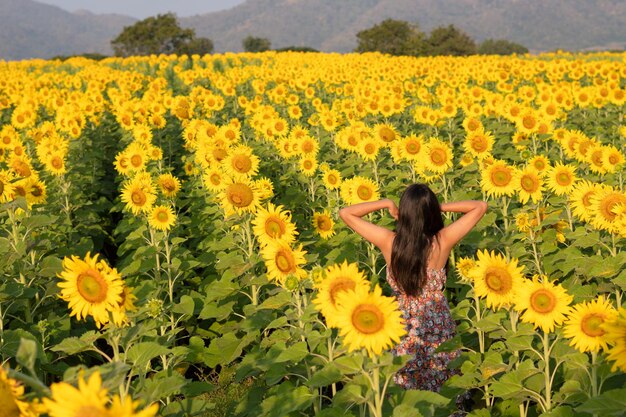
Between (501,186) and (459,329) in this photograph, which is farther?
(501,186)

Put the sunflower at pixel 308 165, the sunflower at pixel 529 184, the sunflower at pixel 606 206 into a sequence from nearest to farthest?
the sunflower at pixel 606 206 → the sunflower at pixel 529 184 → the sunflower at pixel 308 165

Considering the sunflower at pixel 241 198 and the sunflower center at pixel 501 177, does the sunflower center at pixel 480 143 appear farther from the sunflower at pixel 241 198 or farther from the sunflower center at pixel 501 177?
the sunflower at pixel 241 198

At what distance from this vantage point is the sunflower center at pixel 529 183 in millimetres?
6582

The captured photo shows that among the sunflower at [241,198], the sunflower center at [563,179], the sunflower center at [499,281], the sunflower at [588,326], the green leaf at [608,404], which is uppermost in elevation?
the sunflower at [241,198]

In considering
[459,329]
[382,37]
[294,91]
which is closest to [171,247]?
[459,329]

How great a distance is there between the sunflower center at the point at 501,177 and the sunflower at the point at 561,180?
0.65 metres

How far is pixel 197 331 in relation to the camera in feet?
21.4

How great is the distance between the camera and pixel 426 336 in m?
4.89

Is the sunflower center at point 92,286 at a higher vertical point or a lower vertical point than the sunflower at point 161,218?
higher

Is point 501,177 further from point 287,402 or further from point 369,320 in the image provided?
point 369,320

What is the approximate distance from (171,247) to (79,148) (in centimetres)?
536

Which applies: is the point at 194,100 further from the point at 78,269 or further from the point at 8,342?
the point at 78,269

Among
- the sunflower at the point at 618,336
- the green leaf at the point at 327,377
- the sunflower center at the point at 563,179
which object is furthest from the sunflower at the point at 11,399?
the sunflower center at the point at 563,179

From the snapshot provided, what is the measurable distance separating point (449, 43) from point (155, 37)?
84.3 ft
